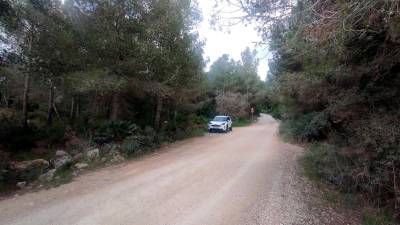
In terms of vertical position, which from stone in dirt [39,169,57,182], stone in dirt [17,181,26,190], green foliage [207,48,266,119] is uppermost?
green foliage [207,48,266,119]

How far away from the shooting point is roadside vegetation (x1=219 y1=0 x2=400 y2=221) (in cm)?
403

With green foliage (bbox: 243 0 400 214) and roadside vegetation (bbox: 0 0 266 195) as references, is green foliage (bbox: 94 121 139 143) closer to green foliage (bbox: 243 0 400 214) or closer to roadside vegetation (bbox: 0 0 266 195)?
roadside vegetation (bbox: 0 0 266 195)

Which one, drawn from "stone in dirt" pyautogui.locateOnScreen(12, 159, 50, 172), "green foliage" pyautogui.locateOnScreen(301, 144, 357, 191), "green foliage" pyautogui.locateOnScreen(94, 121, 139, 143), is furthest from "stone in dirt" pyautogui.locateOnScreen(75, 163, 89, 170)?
"green foliage" pyautogui.locateOnScreen(301, 144, 357, 191)

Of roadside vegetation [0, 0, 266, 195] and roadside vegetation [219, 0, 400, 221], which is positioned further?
roadside vegetation [0, 0, 266, 195]

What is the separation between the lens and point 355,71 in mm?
6285

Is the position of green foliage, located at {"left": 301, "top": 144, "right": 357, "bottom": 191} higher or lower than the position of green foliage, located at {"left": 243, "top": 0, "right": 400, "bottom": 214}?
lower

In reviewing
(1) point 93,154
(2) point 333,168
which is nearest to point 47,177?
(1) point 93,154

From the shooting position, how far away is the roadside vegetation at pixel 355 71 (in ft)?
13.2

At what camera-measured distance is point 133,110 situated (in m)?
16.7

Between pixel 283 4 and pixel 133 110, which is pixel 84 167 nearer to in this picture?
pixel 283 4

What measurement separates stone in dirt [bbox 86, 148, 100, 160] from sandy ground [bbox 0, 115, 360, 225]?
3.98 ft

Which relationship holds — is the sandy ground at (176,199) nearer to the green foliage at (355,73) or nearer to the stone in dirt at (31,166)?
the green foliage at (355,73)

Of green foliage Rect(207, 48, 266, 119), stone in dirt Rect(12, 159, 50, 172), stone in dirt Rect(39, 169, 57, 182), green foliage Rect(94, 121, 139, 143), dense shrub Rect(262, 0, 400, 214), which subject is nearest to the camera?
dense shrub Rect(262, 0, 400, 214)

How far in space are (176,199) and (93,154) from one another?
5.20m
